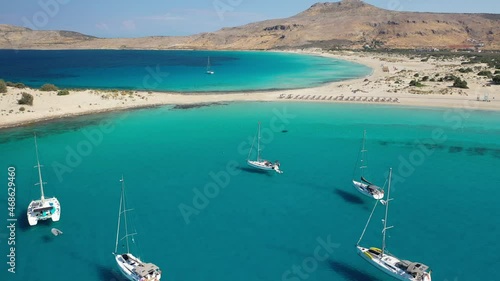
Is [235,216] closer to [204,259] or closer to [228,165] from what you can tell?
[204,259]

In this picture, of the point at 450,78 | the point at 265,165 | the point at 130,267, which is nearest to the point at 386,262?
the point at 130,267

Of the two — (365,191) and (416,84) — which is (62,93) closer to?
(365,191)

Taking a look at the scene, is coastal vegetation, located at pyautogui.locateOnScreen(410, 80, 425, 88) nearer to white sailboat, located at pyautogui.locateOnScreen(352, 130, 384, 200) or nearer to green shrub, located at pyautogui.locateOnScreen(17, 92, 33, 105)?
white sailboat, located at pyautogui.locateOnScreen(352, 130, 384, 200)

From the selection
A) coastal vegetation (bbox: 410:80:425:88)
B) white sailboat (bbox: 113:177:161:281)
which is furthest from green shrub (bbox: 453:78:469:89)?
white sailboat (bbox: 113:177:161:281)

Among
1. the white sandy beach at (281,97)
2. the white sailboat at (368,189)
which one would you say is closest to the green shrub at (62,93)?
the white sandy beach at (281,97)

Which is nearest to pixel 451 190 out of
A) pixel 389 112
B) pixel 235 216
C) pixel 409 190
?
pixel 409 190
